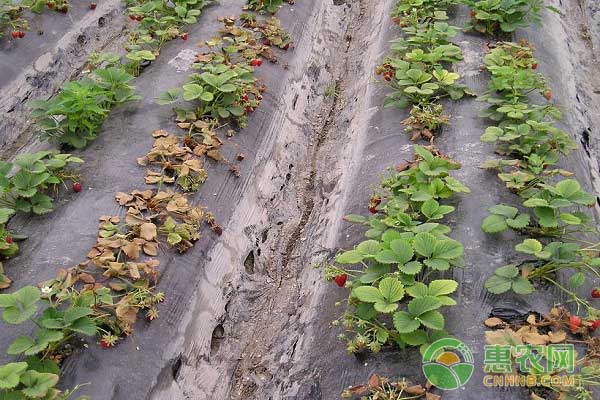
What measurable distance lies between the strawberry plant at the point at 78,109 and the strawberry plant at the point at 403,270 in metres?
1.96

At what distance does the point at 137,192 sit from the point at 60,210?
457 mm

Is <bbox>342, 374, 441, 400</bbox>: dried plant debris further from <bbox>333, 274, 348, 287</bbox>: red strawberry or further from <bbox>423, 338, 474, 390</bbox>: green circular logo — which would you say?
<bbox>333, 274, 348, 287</bbox>: red strawberry

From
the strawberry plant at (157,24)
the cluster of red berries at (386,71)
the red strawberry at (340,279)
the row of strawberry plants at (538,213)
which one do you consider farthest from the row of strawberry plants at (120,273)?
the row of strawberry plants at (538,213)

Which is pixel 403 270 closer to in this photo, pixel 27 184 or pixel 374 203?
pixel 374 203

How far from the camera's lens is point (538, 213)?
124 inches

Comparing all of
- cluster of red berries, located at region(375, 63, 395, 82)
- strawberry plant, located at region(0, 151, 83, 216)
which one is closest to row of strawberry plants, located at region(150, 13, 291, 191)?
strawberry plant, located at region(0, 151, 83, 216)

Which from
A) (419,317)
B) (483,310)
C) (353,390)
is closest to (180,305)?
(353,390)

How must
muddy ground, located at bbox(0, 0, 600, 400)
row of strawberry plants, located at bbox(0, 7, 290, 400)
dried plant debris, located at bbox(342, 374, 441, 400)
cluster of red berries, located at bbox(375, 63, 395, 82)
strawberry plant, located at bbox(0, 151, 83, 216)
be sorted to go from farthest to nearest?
1. cluster of red berries, located at bbox(375, 63, 395, 82)
2. strawberry plant, located at bbox(0, 151, 83, 216)
3. muddy ground, located at bbox(0, 0, 600, 400)
4. row of strawberry plants, located at bbox(0, 7, 290, 400)
5. dried plant debris, located at bbox(342, 374, 441, 400)

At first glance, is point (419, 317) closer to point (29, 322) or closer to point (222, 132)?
point (29, 322)

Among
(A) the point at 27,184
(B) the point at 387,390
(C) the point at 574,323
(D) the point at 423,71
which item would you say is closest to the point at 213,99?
(A) the point at 27,184

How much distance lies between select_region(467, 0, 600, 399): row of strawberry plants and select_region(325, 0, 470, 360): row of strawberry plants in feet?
0.86

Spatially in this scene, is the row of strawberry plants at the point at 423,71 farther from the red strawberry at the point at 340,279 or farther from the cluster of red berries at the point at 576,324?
the cluster of red berries at the point at 576,324

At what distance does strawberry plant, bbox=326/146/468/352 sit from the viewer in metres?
2.65

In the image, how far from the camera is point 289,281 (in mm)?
3875
